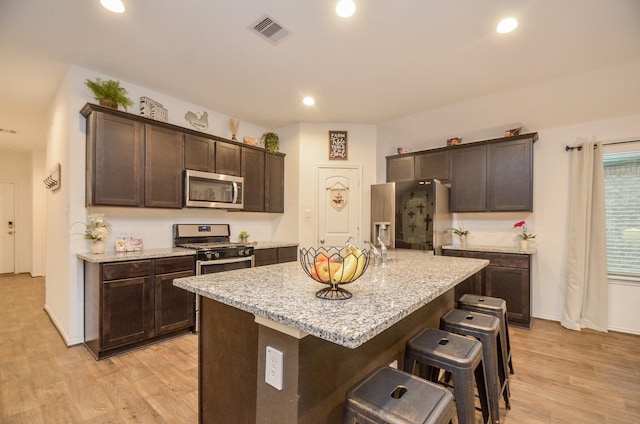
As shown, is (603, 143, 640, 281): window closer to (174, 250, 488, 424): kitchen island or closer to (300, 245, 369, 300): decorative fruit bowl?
(174, 250, 488, 424): kitchen island

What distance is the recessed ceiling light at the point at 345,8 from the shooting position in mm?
2072

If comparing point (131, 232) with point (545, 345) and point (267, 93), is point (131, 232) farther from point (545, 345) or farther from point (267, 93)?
point (545, 345)

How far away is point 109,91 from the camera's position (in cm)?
289

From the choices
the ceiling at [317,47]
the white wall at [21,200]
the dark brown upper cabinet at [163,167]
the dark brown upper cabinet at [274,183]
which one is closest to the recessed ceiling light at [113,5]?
the ceiling at [317,47]

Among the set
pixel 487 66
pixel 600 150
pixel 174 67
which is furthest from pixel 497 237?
pixel 174 67

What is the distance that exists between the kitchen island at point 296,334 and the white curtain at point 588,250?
2605 millimetres

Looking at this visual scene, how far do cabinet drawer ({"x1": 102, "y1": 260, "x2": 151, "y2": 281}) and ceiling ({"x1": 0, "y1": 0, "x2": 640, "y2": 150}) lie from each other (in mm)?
1963

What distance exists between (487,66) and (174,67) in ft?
10.3

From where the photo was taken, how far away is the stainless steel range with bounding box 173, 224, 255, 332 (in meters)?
3.27

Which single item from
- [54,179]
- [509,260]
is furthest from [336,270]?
[54,179]

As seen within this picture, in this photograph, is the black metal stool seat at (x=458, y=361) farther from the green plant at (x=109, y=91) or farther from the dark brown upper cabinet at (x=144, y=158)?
the green plant at (x=109, y=91)

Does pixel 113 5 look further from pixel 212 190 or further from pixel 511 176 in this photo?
pixel 511 176

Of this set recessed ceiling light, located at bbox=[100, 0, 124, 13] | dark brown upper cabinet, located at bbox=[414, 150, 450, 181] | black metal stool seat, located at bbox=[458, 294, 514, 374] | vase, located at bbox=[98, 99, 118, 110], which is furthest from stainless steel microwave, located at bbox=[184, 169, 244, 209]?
black metal stool seat, located at bbox=[458, 294, 514, 374]

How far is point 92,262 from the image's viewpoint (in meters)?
2.64
